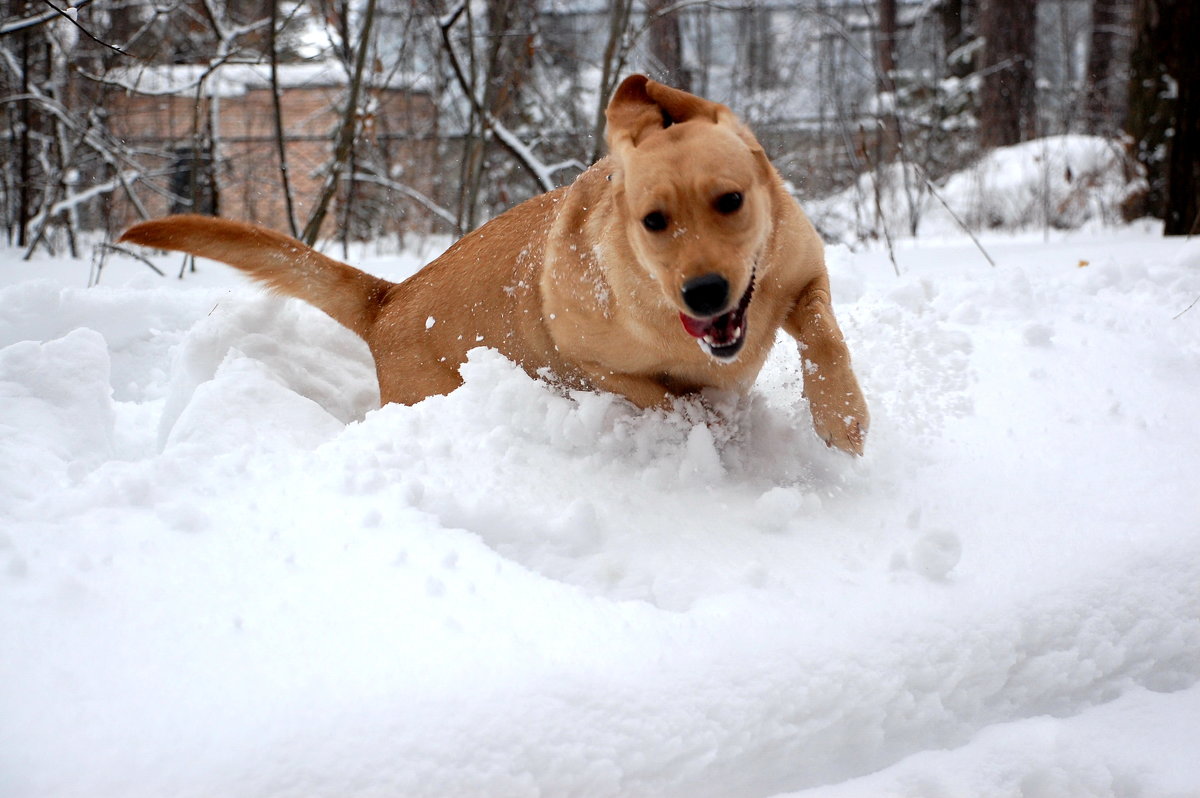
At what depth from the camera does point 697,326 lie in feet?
6.88

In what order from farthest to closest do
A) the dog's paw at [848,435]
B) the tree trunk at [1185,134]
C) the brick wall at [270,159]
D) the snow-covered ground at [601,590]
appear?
the brick wall at [270,159] → the tree trunk at [1185,134] → the dog's paw at [848,435] → the snow-covered ground at [601,590]

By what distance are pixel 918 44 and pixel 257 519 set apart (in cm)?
1127

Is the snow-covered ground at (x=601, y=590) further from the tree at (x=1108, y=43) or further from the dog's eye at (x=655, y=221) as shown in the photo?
the tree at (x=1108, y=43)

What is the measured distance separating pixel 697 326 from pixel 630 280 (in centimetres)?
35

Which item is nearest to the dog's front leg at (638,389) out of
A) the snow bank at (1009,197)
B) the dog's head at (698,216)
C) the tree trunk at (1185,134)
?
the dog's head at (698,216)

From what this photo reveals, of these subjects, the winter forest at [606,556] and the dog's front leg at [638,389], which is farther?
the dog's front leg at [638,389]

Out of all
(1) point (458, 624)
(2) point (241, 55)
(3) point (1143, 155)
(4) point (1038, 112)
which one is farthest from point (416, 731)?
(4) point (1038, 112)

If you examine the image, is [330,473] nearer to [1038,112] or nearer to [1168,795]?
[1168,795]

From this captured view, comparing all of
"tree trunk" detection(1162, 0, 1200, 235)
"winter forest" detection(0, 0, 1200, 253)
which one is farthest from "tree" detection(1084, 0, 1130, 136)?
"tree trunk" detection(1162, 0, 1200, 235)

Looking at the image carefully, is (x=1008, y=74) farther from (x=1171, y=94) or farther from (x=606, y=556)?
(x=606, y=556)

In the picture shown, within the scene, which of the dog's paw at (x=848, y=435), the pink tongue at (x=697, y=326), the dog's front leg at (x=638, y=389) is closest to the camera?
the pink tongue at (x=697, y=326)

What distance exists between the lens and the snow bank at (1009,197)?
8258 millimetres

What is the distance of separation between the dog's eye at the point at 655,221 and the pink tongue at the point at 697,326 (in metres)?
0.20

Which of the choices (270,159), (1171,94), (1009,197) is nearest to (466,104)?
(270,159)
